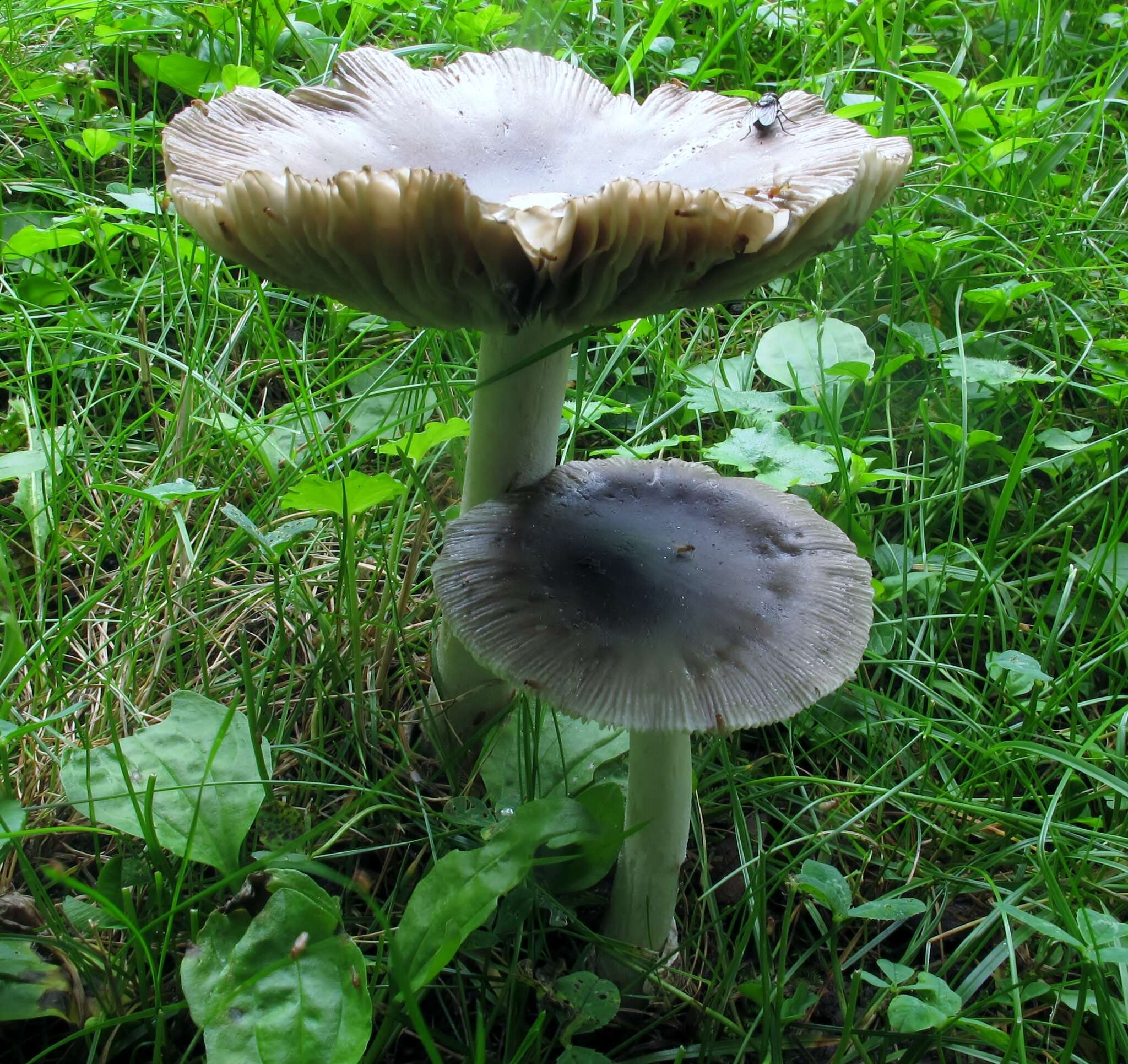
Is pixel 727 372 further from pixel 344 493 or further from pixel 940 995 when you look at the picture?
pixel 940 995

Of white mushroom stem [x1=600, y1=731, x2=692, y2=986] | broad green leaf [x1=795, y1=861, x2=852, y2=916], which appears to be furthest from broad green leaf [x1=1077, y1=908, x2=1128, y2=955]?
white mushroom stem [x1=600, y1=731, x2=692, y2=986]

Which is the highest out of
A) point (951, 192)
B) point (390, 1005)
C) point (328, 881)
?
point (951, 192)

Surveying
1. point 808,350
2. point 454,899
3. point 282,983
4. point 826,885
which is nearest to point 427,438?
point 454,899

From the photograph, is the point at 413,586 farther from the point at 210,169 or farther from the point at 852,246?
the point at 852,246

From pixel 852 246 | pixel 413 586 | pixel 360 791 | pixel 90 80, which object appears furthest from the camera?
pixel 90 80

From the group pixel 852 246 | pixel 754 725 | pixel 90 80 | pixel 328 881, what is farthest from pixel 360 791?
pixel 90 80

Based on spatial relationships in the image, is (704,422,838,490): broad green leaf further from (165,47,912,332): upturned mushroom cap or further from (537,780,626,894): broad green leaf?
(537,780,626,894): broad green leaf
